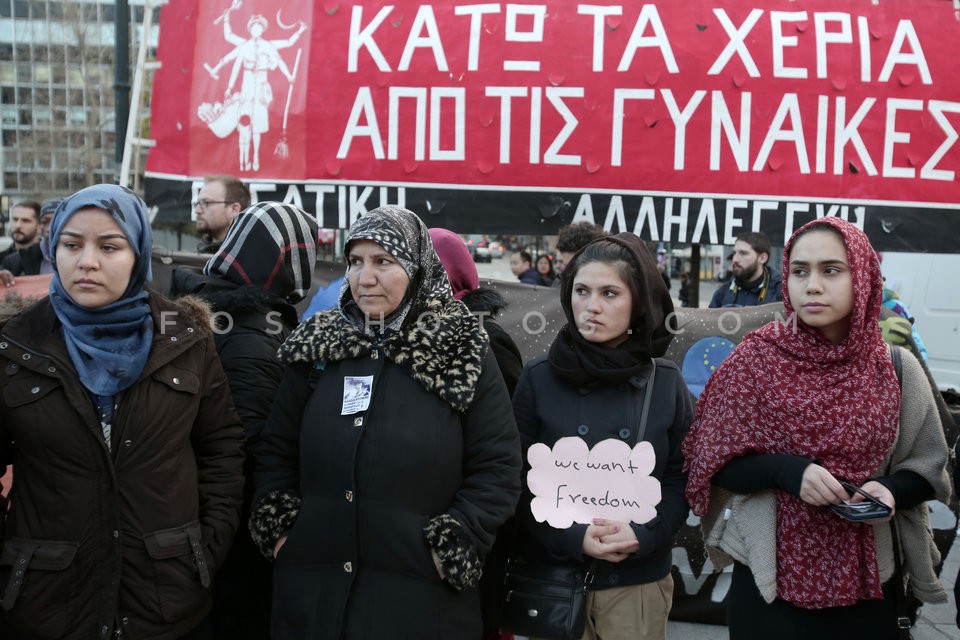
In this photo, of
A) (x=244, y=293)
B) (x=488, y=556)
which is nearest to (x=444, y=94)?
(x=244, y=293)

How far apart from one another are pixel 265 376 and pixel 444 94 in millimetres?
2255

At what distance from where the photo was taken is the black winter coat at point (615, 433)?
239 centimetres

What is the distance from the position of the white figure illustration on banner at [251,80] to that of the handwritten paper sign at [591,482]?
9.08 feet

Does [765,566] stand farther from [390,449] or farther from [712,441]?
[390,449]

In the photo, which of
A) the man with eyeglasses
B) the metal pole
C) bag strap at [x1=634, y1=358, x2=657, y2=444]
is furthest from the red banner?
bag strap at [x1=634, y1=358, x2=657, y2=444]

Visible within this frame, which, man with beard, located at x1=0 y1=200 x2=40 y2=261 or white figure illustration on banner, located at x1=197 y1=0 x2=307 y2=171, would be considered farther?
man with beard, located at x1=0 y1=200 x2=40 y2=261

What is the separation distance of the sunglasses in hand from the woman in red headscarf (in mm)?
11

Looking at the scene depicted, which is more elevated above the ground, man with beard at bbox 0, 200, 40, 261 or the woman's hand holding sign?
man with beard at bbox 0, 200, 40, 261

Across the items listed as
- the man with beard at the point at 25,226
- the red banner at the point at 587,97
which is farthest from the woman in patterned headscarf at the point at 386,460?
the man with beard at the point at 25,226

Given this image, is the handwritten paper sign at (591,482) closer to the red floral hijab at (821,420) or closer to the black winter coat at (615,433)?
the black winter coat at (615,433)

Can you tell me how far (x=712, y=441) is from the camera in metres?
2.28

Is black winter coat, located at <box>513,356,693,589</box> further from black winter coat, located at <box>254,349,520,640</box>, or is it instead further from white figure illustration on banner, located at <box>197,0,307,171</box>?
white figure illustration on banner, located at <box>197,0,307,171</box>

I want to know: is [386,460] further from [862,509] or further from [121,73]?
[121,73]

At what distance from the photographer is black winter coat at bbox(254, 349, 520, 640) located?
209 cm
